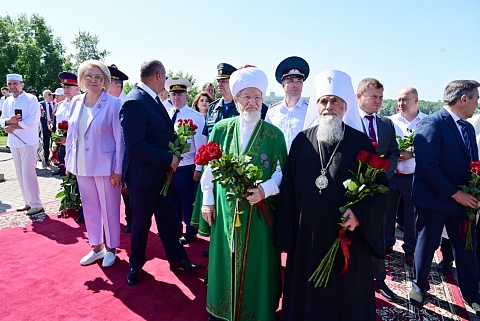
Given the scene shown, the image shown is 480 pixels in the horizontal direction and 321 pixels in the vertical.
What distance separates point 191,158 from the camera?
5.21m

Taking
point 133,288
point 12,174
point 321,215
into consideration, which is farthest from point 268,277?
point 12,174

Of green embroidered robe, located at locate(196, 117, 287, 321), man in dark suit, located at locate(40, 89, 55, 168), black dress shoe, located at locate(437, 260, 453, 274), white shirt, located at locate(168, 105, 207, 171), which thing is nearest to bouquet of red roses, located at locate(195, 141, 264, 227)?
green embroidered robe, located at locate(196, 117, 287, 321)

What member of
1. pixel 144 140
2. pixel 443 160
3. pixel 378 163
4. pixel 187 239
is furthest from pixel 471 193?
pixel 187 239

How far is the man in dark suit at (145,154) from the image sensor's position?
3568 mm

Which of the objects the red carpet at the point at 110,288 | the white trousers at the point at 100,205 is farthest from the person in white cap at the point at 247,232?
the white trousers at the point at 100,205

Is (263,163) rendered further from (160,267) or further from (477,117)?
(477,117)

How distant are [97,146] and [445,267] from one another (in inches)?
191

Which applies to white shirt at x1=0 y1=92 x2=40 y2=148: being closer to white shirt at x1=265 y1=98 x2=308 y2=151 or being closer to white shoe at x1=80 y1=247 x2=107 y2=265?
white shoe at x1=80 y1=247 x2=107 y2=265

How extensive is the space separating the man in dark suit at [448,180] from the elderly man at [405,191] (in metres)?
0.96

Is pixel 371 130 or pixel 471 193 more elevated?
pixel 371 130

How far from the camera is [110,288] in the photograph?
3.84 metres

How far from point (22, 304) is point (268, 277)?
2.66m

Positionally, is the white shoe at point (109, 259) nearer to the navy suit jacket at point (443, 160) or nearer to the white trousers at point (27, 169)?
the white trousers at point (27, 169)

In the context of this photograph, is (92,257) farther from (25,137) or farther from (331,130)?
(331,130)
